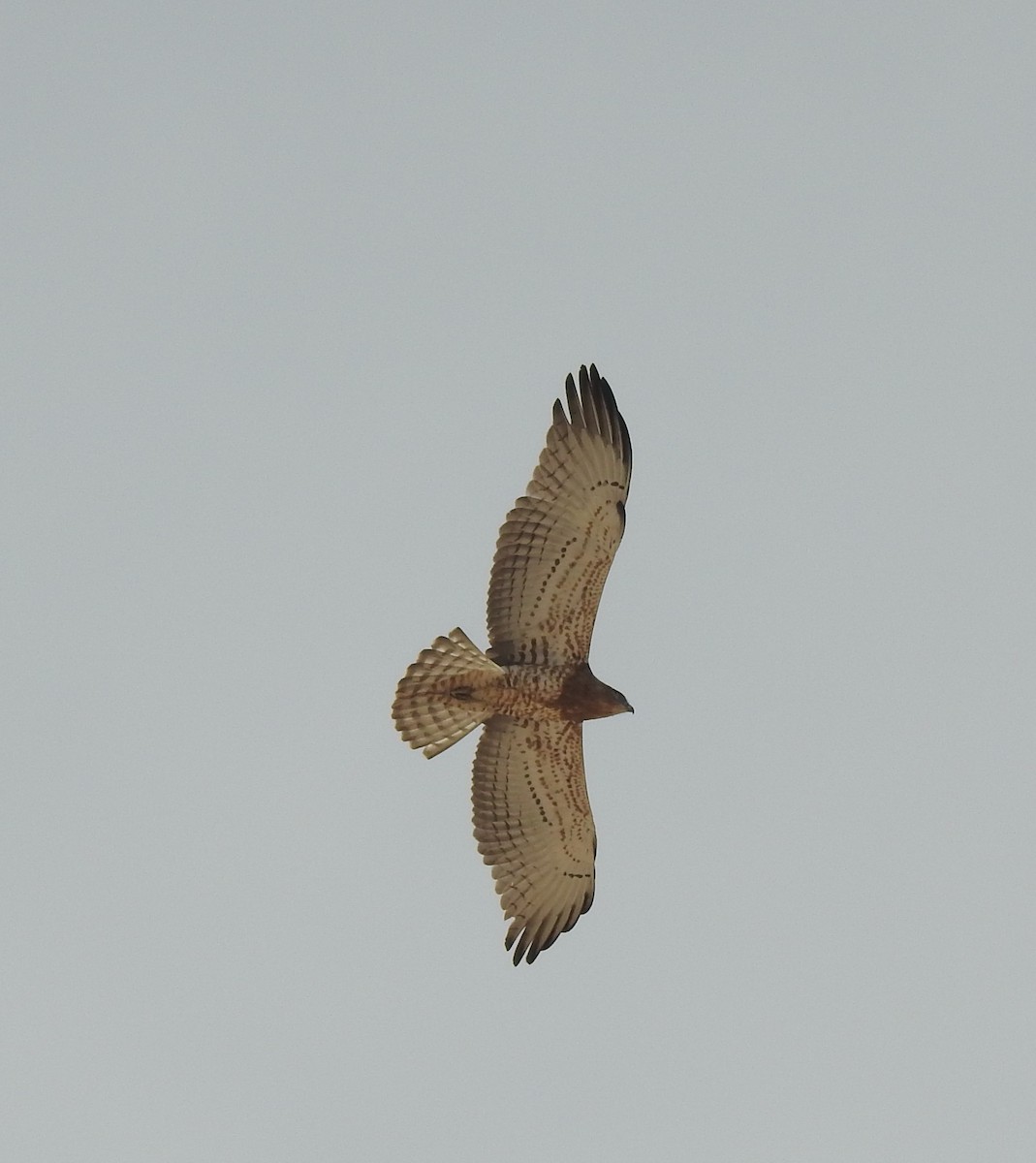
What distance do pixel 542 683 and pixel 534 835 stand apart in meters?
1.70

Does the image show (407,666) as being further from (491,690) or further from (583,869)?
(583,869)

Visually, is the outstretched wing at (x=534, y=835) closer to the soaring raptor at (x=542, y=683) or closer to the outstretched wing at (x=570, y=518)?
the soaring raptor at (x=542, y=683)

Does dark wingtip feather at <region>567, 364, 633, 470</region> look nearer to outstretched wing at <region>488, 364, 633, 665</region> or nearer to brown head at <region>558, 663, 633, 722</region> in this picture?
outstretched wing at <region>488, 364, 633, 665</region>

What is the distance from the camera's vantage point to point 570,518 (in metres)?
14.7

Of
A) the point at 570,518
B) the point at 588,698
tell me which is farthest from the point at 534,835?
the point at 570,518

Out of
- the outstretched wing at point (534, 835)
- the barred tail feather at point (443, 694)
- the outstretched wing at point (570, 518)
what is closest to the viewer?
the outstretched wing at point (570, 518)

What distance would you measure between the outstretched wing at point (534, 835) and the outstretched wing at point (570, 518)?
151 centimetres

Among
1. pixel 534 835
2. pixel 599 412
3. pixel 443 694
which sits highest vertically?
pixel 599 412

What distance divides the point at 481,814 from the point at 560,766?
882 millimetres

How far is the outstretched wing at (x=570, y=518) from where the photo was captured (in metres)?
14.6

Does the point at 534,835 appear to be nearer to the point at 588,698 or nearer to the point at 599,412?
the point at 588,698

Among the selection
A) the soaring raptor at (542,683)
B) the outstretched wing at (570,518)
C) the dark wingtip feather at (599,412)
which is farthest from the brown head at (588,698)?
the dark wingtip feather at (599,412)

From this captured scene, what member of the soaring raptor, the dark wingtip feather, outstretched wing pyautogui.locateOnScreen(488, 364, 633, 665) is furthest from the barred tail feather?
the dark wingtip feather

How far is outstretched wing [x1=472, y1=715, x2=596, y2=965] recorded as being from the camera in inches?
627
